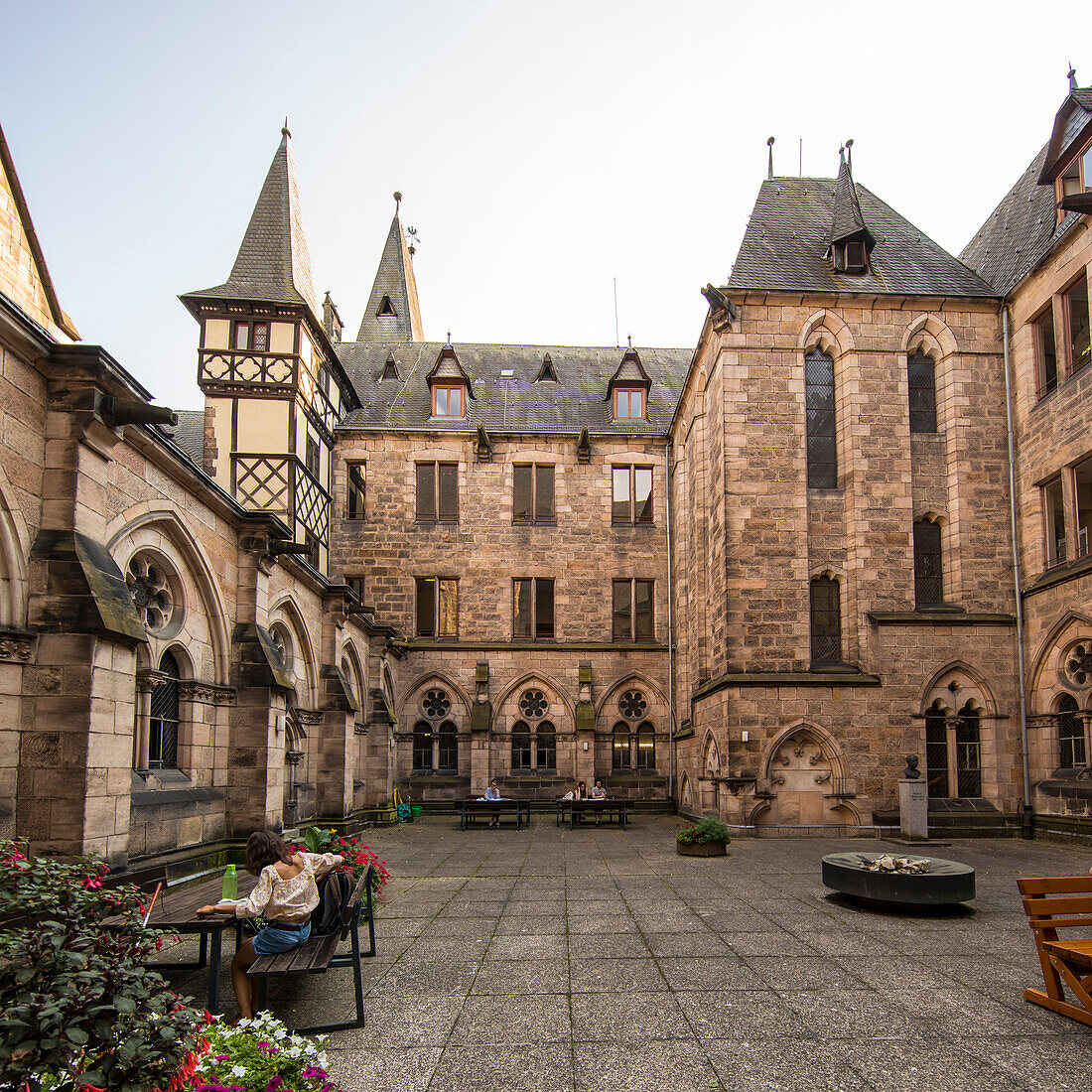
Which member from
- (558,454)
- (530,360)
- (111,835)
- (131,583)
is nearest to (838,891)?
(111,835)

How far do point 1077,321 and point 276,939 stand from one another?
53.5 ft

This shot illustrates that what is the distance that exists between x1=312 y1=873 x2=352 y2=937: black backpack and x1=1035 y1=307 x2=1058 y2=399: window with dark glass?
1594 centimetres

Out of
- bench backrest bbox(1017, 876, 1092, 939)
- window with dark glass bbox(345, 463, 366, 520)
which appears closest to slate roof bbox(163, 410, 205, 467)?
window with dark glass bbox(345, 463, 366, 520)

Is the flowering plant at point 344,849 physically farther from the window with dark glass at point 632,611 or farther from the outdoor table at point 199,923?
the window with dark glass at point 632,611

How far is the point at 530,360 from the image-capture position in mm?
28047

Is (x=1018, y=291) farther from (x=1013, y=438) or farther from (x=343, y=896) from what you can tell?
(x=343, y=896)

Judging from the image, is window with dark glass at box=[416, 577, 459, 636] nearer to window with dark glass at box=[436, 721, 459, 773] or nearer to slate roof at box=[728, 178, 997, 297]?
window with dark glass at box=[436, 721, 459, 773]

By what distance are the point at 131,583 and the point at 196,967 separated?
4064 mm

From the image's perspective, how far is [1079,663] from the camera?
14.7m

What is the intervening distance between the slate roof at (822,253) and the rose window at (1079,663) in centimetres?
728

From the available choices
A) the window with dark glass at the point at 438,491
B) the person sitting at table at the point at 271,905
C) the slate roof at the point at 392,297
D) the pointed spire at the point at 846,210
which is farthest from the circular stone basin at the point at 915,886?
the slate roof at the point at 392,297

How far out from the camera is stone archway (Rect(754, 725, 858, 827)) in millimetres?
15859

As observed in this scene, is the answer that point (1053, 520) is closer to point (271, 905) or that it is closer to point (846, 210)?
point (846, 210)

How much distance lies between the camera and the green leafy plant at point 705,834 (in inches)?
509
